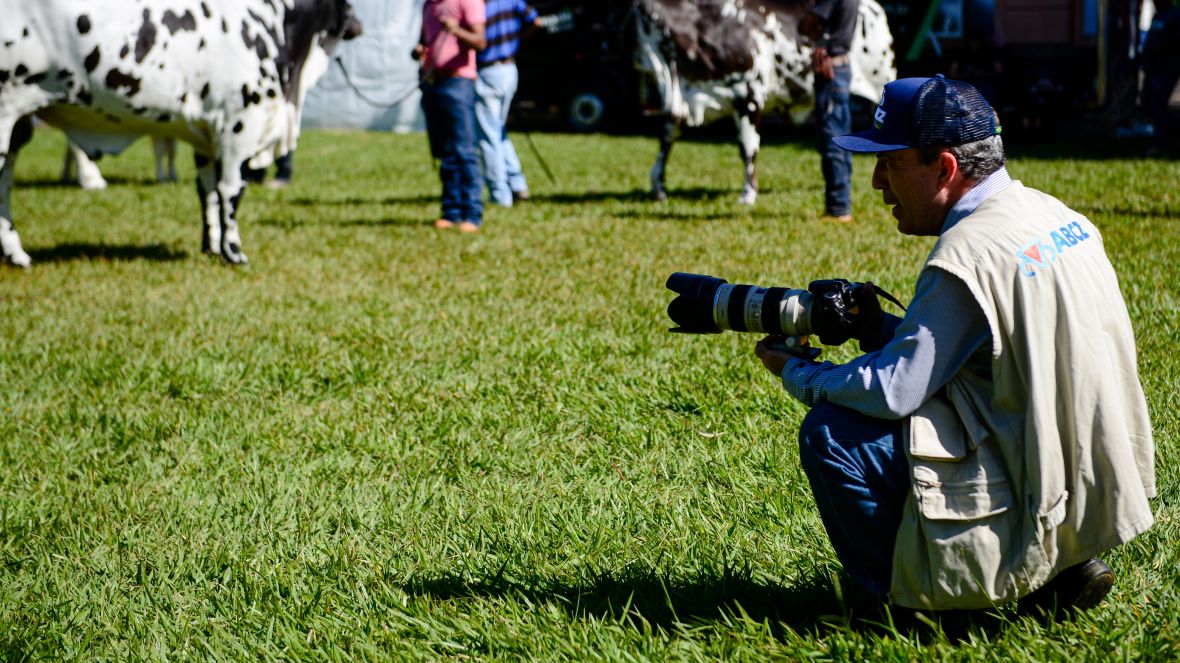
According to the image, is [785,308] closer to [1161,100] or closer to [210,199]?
[210,199]

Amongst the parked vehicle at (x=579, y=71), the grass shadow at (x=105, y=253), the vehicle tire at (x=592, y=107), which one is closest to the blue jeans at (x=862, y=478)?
the grass shadow at (x=105, y=253)

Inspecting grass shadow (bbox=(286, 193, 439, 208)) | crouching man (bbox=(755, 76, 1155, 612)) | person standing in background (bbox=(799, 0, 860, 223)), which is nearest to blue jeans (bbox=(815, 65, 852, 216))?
person standing in background (bbox=(799, 0, 860, 223))

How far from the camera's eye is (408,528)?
367cm

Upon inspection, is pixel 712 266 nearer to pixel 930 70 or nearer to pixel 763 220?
pixel 763 220

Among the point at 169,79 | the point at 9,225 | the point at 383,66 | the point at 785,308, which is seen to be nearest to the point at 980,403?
the point at 785,308

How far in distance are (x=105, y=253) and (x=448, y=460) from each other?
556 centimetres

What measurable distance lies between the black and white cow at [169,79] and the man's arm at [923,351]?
6.14m

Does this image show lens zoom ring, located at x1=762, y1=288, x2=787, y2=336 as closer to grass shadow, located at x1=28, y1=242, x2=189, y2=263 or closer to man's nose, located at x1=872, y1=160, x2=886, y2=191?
man's nose, located at x1=872, y1=160, x2=886, y2=191

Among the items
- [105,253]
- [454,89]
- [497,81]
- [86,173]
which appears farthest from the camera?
[86,173]

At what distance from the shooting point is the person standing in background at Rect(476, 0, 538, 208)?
1046 cm

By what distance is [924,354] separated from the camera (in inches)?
96.9

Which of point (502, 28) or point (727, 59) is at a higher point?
point (502, 28)

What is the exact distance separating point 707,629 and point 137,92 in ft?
19.3

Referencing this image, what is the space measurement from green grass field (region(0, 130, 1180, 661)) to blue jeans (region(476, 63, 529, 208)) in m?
1.94
